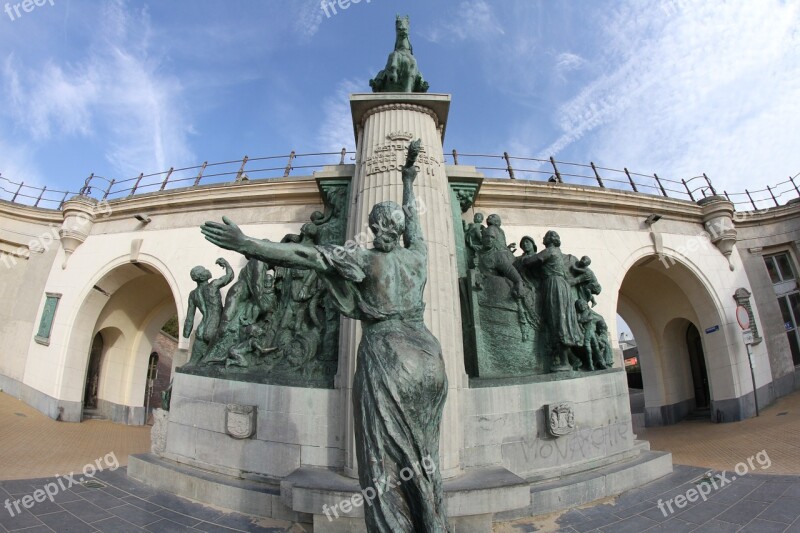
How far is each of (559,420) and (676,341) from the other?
11609 millimetres

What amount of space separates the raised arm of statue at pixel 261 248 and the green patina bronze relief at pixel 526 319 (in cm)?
358

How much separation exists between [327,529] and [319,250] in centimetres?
275

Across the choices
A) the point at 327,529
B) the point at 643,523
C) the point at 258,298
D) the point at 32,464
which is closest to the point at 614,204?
the point at 643,523

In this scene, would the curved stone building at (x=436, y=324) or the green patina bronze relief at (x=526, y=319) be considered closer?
the curved stone building at (x=436, y=324)

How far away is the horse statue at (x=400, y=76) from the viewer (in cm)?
639

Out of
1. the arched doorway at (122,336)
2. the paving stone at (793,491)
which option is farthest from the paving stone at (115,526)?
the arched doorway at (122,336)

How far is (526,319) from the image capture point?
219 inches

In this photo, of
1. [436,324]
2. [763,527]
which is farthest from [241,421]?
[763,527]

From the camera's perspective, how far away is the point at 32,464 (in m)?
5.93

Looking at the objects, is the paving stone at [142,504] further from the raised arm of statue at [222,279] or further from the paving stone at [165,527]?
the raised arm of statue at [222,279]

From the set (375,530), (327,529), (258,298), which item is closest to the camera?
(375,530)

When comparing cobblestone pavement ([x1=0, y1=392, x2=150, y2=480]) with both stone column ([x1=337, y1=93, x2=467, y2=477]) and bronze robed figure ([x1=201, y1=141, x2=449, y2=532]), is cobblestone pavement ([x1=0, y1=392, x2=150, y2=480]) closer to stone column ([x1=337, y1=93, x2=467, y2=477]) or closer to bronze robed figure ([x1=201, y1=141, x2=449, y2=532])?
stone column ([x1=337, y1=93, x2=467, y2=477])

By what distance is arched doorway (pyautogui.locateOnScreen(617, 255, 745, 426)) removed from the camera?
1112 cm

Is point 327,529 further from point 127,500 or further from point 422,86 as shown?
point 422,86
